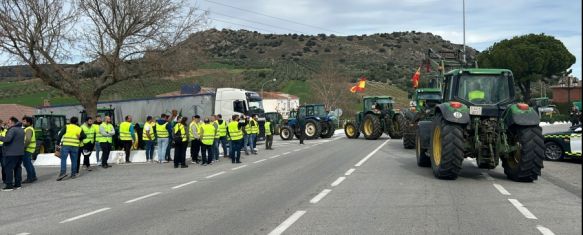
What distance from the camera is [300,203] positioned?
9.59 m

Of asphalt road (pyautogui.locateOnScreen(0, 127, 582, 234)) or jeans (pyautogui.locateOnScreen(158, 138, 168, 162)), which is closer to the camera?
asphalt road (pyautogui.locateOnScreen(0, 127, 582, 234))

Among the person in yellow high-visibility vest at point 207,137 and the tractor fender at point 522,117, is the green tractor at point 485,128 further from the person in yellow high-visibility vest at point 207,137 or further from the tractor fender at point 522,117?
the person in yellow high-visibility vest at point 207,137

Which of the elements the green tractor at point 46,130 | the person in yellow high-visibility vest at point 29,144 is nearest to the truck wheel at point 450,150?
the person in yellow high-visibility vest at point 29,144

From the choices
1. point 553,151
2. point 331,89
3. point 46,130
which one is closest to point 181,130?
point 46,130

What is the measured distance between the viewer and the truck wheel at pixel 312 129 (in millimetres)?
33969

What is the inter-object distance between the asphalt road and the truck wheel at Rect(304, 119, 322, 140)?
18.0 m

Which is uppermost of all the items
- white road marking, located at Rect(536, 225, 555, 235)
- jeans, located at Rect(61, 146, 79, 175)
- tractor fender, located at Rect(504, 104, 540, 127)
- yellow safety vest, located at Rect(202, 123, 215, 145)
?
tractor fender, located at Rect(504, 104, 540, 127)

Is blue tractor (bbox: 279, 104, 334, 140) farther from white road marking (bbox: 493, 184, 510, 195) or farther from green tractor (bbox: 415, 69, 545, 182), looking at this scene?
white road marking (bbox: 493, 184, 510, 195)

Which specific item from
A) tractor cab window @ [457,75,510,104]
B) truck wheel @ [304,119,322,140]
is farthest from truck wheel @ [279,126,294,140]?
tractor cab window @ [457,75,510,104]

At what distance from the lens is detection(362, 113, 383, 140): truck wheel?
98.7ft

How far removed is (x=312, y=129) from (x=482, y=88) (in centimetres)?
2149

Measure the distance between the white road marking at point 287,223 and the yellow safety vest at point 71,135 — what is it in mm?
8651

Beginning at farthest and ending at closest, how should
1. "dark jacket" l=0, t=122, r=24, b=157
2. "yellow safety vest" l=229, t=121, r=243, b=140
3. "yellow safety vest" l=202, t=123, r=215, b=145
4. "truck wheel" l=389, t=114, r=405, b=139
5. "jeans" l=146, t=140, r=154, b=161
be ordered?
"truck wheel" l=389, t=114, r=405, b=139
"jeans" l=146, t=140, r=154, b=161
"yellow safety vest" l=229, t=121, r=243, b=140
"yellow safety vest" l=202, t=123, r=215, b=145
"dark jacket" l=0, t=122, r=24, b=157

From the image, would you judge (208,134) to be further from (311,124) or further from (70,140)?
(311,124)
